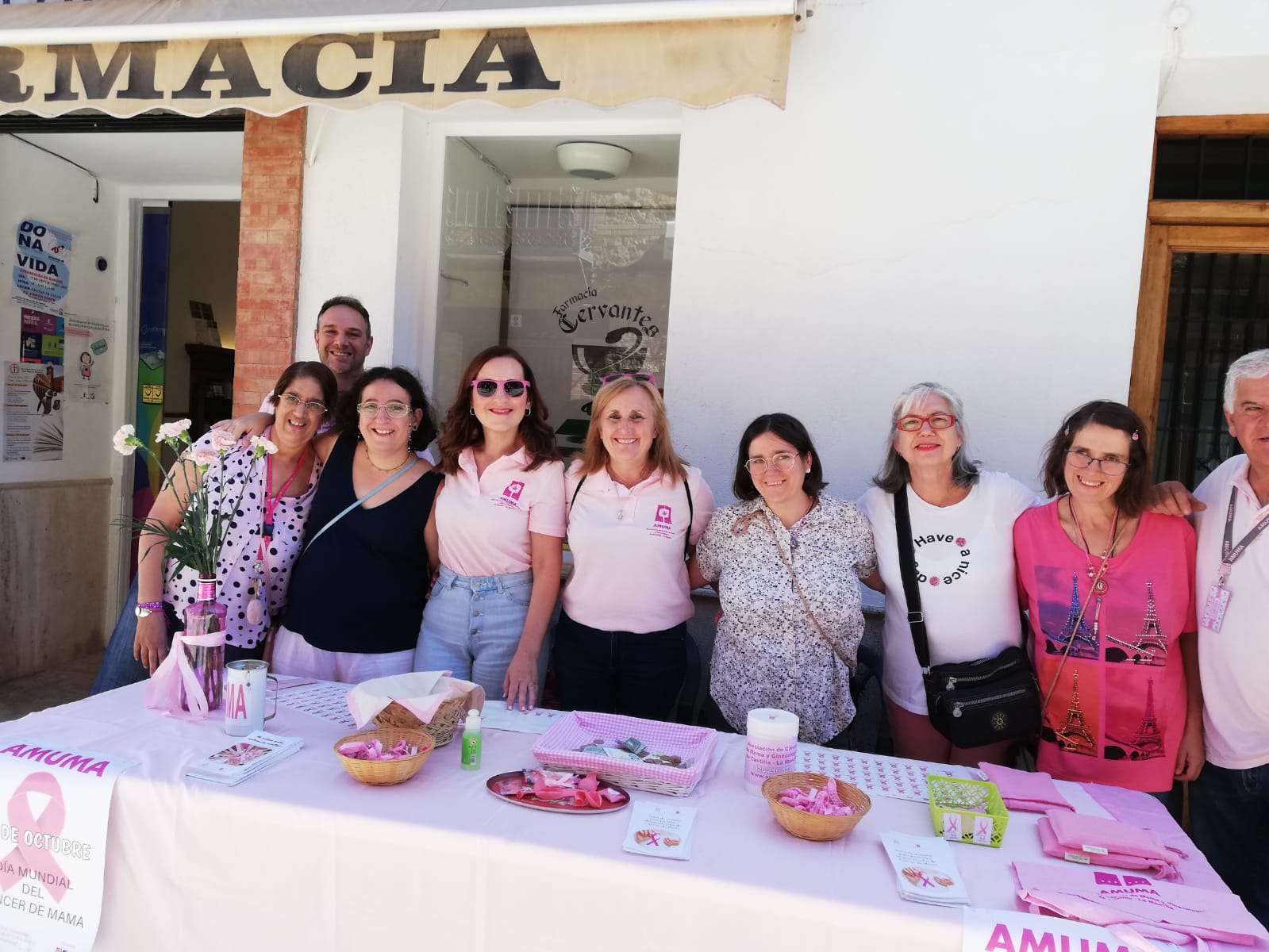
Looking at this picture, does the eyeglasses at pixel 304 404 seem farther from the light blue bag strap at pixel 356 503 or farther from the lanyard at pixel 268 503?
the light blue bag strap at pixel 356 503

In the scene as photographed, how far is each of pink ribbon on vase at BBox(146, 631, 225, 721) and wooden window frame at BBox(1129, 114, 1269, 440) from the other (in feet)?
11.9

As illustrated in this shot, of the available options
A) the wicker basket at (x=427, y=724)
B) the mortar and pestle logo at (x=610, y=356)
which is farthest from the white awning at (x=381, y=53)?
the wicker basket at (x=427, y=724)

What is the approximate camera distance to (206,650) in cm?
225

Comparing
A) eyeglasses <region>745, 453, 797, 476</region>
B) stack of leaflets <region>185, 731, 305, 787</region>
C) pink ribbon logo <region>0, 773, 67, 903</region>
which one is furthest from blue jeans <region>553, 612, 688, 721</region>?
pink ribbon logo <region>0, 773, 67, 903</region>

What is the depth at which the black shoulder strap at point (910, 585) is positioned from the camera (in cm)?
255

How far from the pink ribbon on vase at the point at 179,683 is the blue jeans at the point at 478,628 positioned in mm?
702

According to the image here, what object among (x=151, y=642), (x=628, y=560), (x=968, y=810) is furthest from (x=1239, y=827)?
(x=151, y=642)

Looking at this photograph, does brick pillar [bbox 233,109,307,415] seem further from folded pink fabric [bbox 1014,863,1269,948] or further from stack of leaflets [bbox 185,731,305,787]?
folded pink fabric [bbox 1014,863,1269,948]

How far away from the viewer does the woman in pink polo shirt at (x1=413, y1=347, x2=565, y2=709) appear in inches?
108

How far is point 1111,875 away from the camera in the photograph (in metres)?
1.62

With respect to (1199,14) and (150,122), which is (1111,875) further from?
(150,122)

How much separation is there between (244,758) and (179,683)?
458 millimetres

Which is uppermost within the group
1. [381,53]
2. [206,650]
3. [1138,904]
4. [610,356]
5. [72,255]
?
[381,53]

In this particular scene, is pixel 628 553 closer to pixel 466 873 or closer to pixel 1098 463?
pixel 466 873
